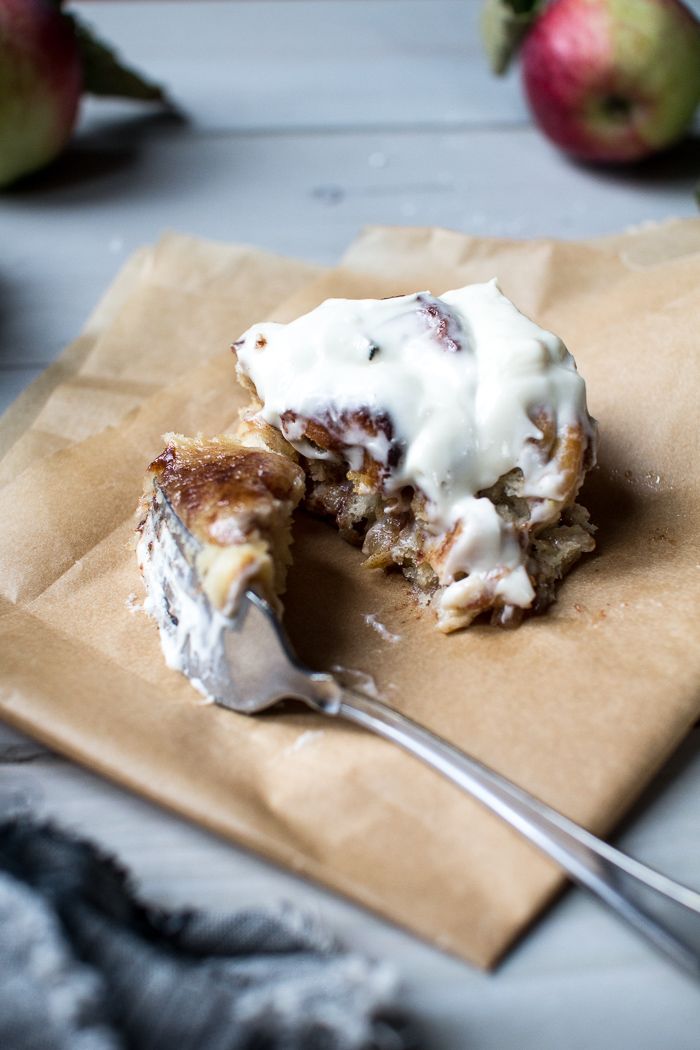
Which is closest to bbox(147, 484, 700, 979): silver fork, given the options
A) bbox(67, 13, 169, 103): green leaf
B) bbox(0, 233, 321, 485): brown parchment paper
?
bbox(0, 233, 321, 485): brown parchment paper

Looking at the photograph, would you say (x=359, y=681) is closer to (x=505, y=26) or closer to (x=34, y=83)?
(x=34, y=83)

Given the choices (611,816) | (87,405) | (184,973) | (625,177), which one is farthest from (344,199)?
(184,973)

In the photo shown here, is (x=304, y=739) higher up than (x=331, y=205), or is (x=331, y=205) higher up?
(x=304, y=739)

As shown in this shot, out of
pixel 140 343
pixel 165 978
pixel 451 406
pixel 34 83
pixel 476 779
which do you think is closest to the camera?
pixel 165 978

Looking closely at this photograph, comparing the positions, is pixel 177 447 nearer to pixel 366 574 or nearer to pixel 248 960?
pixel 366 574

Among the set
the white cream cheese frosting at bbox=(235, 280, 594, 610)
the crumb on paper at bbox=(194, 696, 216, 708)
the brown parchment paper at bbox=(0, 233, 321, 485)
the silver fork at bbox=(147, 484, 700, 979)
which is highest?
the white cream cheese frosting at bbox=(235, 280, 594, 610)

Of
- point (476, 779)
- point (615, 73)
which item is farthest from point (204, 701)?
point (615, 73)

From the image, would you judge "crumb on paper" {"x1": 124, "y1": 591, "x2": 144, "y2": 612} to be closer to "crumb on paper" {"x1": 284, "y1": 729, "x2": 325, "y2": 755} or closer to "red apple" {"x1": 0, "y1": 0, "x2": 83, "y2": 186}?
"crumb on paper" {"x1": 284, "y1": 729, "x2": 325, "y2": 755}
